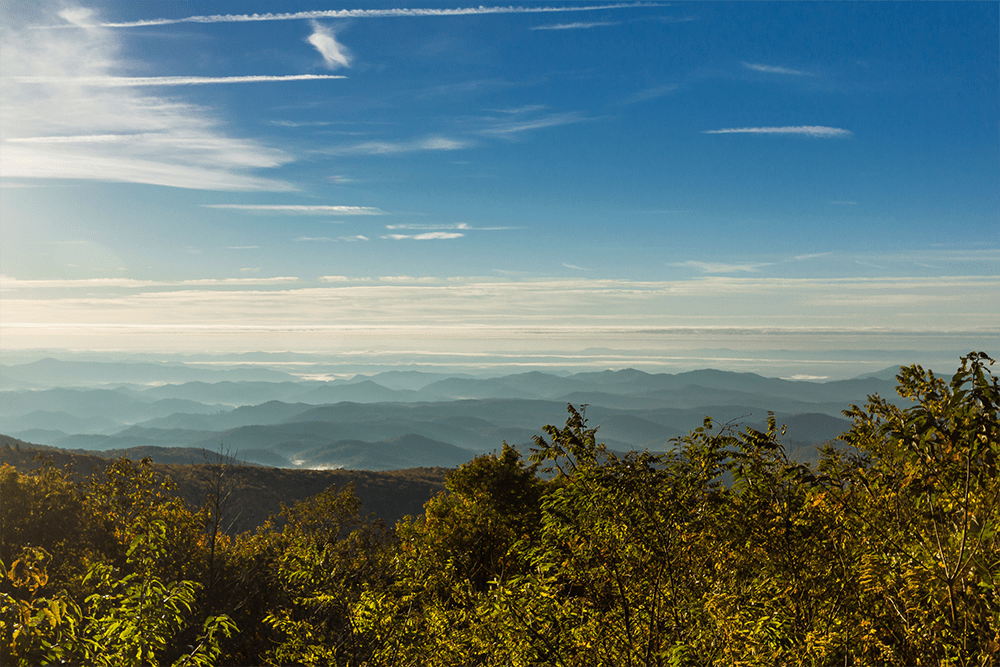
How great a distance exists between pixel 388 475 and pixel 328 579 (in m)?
112

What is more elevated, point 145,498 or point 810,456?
point 810,456

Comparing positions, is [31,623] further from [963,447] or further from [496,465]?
[496,465]

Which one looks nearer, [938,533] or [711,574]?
[938,533]

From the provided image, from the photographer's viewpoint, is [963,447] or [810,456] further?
[810,456]

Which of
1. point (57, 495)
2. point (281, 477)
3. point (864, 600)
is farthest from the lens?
point (281, 477)

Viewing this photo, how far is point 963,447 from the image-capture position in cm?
668

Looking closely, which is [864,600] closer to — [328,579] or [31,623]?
[328,579]

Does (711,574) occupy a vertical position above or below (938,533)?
below

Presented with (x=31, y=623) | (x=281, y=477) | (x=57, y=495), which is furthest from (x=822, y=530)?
(x=281, y=477)

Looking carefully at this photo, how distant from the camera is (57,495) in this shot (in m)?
26.6

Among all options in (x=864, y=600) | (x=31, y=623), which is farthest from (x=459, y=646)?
(x=864, y=600)

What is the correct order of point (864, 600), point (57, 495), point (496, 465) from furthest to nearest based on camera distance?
point (496, 465) < point (57, 495) < point (864, 600)

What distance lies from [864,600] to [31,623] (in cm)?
909

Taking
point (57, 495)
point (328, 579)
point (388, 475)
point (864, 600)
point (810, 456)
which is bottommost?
point (388, 475)
